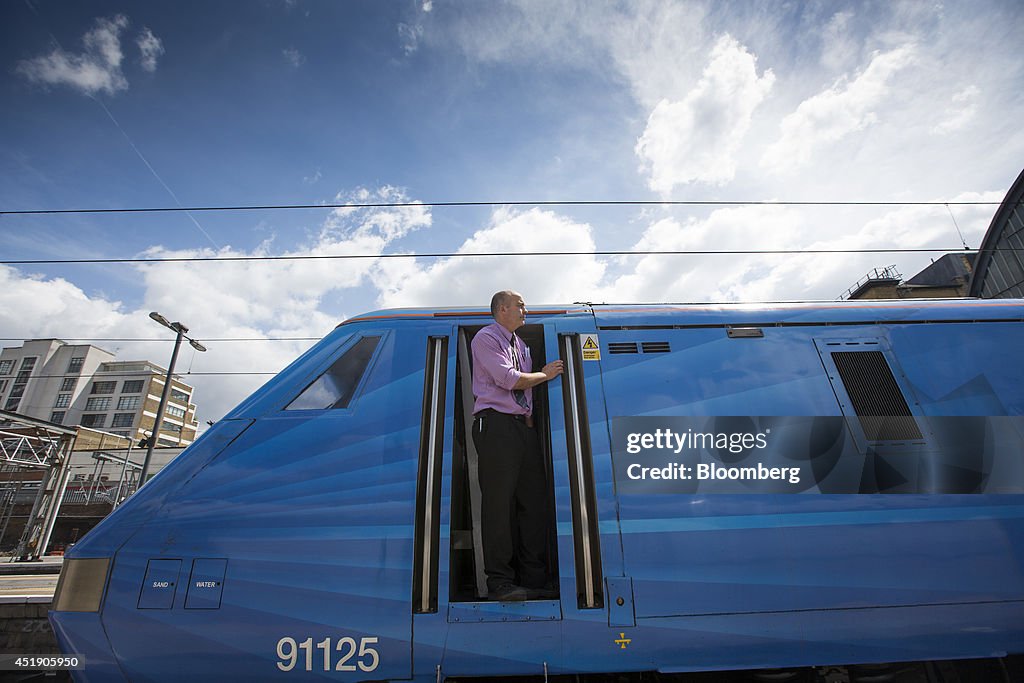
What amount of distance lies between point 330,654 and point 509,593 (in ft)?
3.44

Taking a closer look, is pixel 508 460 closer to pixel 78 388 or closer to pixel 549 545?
pixel 549 545

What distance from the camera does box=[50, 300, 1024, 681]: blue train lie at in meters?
2.73

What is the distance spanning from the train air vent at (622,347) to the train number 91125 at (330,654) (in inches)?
92.2

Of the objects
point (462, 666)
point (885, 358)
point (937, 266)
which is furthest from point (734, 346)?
point (937, 266)

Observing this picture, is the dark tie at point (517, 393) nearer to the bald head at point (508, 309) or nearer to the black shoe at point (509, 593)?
the bald head at point (508, 309)

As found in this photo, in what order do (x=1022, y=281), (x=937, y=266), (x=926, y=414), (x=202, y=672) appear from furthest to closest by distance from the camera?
1. (x=937, y=266)
2. (x=1022, y=281)
3. (x=926, y=414)
4. (x=202, y=672)

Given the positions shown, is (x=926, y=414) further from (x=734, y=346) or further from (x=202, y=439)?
(x=202, y=439)

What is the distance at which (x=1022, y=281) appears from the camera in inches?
639

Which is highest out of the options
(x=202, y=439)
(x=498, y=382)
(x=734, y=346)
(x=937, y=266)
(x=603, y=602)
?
(x=937, y=266)

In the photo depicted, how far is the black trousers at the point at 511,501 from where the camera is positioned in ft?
Result: 10.0

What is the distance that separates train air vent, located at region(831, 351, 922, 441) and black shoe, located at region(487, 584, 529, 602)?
2.49 meters

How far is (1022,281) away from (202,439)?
2348cm

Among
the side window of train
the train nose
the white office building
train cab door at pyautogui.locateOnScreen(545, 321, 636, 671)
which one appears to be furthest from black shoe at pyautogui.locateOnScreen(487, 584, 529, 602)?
the white office building

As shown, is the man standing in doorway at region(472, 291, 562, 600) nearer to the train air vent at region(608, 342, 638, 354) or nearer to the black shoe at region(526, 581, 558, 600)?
the black shoe at region(526, 581, 558, 600)
